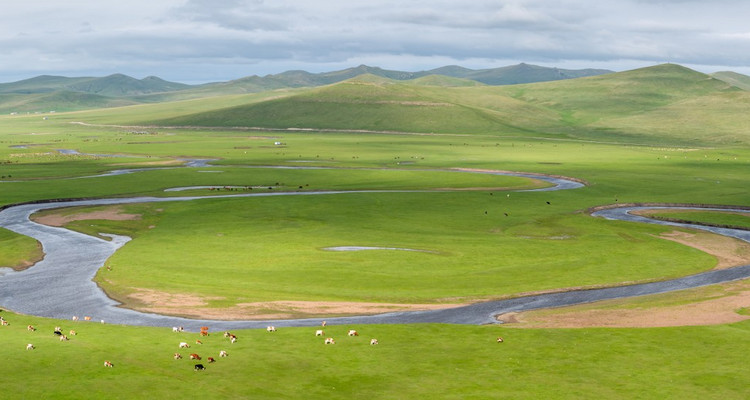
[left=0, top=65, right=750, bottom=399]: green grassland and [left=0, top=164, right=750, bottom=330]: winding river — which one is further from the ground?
[left=0, top=65, right=750, bottom=399]: green grassland

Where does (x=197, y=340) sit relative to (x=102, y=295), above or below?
above

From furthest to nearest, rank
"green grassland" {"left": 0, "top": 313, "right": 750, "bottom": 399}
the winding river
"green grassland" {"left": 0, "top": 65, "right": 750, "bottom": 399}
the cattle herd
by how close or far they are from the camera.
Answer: the winding river, the cattle herd, "green grassland" {"left": 0, "top": 65, "right": 750, "bottom": 399}, "green grassland" {"left": 0, "top": 313, "right": 750, "bottom": 399}

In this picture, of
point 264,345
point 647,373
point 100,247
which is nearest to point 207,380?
point 264,345

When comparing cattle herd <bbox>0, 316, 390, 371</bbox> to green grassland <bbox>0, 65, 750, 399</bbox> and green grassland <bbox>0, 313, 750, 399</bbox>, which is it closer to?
green grassland <bbox>0, 313, 750, 399</bbox>

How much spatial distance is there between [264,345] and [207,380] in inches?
330

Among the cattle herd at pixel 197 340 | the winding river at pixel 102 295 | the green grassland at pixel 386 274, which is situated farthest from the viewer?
the winding river at pixel 102 295

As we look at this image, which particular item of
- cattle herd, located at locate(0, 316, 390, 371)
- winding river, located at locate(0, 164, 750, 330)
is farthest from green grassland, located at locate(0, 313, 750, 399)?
winding river, located at locate(0, 164, 750, 330)

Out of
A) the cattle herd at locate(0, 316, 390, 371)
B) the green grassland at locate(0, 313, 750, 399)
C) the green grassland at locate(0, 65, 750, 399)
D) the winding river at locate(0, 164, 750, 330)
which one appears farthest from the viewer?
the winding river at locate(0, 164, 750, 330)

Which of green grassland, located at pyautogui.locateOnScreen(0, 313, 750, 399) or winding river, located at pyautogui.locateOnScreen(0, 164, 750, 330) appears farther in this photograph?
winding river, located at pyautogui.locateOnScreen(0, 164, 750, 330)

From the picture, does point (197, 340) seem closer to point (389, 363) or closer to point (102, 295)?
point (389, 363)

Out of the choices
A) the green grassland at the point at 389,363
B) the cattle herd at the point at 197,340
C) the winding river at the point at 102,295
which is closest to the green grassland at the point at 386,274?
the green grassland at the point at 389,363

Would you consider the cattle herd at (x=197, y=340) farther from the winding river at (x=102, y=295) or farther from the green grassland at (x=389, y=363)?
the winding river at (x=102, y=295)

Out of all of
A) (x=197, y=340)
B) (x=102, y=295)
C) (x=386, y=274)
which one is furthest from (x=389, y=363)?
(x=102, y=295)

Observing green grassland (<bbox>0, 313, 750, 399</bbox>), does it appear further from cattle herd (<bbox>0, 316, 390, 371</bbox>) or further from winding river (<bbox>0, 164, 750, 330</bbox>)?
winding river (<bbox>0, 164, 750, 330</bbox>)
